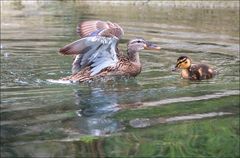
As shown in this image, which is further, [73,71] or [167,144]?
[73,71]

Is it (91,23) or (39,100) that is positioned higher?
(91,23)

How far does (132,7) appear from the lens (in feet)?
87.9

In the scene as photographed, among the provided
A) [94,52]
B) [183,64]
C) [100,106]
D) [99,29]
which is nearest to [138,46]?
[183,64]

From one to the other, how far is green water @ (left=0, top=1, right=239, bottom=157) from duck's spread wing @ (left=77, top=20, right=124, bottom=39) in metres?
0.72

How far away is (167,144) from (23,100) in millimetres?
2508

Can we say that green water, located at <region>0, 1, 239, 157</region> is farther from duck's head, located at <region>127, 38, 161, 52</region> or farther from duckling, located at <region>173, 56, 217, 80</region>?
duck's head, located at <region>127, 38, 161, 52</region>

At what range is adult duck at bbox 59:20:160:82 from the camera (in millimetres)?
8297

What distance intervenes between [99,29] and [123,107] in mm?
2297

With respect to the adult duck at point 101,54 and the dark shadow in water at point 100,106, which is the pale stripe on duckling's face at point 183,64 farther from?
the dark shadow in water at point 100,106

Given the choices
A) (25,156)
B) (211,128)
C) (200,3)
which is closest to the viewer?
(25,156)

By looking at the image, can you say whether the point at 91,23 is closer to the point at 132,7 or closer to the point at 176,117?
the point at 176,117

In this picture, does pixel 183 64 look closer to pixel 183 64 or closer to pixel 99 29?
pixel 183 64

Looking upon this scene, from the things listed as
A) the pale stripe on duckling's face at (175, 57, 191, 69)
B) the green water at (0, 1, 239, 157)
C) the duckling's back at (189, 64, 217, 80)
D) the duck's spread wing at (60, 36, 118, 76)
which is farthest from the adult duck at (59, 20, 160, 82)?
the duckling's back at (189, 64, 217, 80)

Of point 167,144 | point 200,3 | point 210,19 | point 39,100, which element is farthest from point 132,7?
point 167,144
